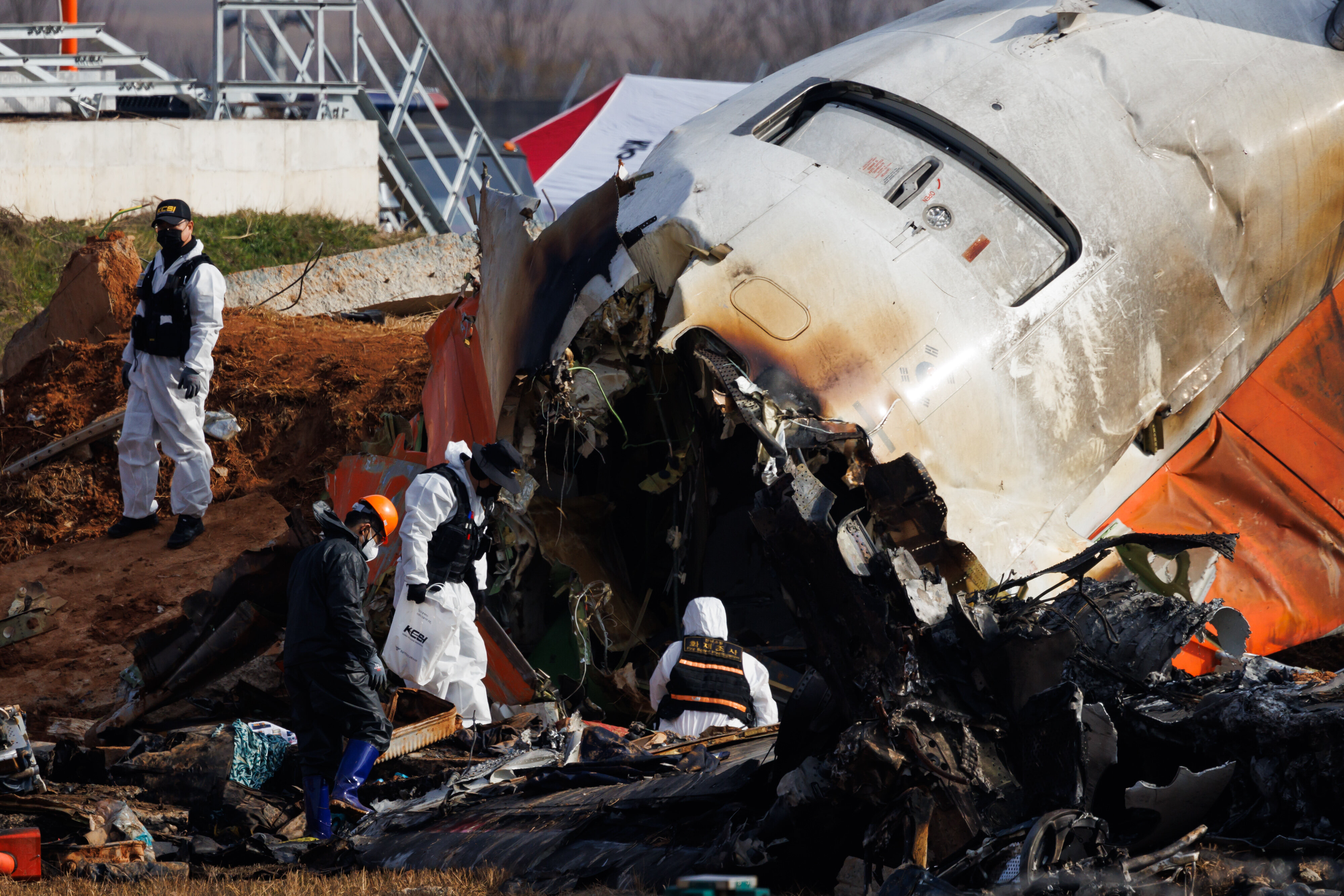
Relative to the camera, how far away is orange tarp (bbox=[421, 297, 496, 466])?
288 inches

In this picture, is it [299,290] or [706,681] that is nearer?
[706,681]

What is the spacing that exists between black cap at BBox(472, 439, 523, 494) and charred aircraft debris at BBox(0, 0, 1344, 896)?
13 cm

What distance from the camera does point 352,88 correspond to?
1688 centimetres

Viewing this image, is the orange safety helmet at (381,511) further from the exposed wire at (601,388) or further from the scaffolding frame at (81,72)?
the scaffolding frame at (81,72)

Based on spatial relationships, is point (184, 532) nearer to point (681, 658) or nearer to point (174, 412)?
point (174, 412)

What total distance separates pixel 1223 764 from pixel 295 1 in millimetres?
15408

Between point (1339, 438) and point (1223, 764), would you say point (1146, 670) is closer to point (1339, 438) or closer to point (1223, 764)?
point (1223, 764)

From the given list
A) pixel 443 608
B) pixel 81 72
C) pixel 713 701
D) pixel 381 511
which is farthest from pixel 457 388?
pixel 81 72

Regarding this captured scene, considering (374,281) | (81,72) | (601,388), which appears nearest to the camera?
(601,388)

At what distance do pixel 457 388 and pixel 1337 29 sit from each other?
17.6 feet

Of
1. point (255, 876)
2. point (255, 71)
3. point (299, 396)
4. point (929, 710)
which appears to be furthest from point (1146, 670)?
point (255, 71)

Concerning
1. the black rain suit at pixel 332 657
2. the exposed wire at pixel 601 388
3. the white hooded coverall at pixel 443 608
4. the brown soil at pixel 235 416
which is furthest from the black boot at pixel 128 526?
the exposed wire at pixel 601 388

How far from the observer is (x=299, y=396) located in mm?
10523

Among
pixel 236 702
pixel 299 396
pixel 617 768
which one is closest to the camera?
pixel 617 768
